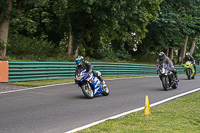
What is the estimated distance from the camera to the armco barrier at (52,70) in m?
15.7

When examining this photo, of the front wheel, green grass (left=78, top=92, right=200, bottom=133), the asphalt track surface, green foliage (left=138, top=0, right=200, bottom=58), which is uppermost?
green foliage (left=138, top=0, right=200, bottom=58)

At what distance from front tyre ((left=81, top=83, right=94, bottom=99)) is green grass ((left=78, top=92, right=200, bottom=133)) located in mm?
3103

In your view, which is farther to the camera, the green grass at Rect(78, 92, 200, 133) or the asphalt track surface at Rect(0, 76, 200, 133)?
the asphalt track surface at Rect(0, 76, 200, 133)

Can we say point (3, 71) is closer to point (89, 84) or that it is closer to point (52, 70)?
point (52, 70)

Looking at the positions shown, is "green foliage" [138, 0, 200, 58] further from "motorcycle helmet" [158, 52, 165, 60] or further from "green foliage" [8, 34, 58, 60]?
"motorcycle helmet" [158, 52, 165, 60]

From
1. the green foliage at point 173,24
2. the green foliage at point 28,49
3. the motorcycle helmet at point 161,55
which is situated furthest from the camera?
the green foliage at point 173,24

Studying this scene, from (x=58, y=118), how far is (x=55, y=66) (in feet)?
36.1

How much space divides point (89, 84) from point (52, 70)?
7.41 m

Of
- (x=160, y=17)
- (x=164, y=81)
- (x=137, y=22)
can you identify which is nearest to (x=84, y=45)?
(x=137, y=22)

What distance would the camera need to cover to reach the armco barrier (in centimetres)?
1574

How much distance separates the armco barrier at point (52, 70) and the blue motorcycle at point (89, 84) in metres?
5.79

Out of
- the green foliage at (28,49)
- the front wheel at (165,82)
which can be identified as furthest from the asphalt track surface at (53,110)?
the green foliage at (28,49)

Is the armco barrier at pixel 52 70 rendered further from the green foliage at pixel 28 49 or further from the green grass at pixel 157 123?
the green grass at pixel 157 123

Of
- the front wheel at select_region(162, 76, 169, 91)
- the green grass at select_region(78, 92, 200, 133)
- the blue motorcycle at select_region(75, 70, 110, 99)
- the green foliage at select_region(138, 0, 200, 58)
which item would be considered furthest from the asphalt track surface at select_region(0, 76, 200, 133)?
the green foliage at select_region(138, 0, 200, 58)
